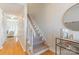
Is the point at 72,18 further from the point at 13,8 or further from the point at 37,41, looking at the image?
the point at 13,8

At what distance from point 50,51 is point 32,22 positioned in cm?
46

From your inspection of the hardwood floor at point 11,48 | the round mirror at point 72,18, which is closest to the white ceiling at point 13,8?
the hardwood floor at point 11,48

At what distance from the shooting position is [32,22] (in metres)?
1.48

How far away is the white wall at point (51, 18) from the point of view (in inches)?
57.2

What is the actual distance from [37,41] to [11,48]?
0.35 m

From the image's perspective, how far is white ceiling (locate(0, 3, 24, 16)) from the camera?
142cm

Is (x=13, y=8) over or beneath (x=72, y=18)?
over

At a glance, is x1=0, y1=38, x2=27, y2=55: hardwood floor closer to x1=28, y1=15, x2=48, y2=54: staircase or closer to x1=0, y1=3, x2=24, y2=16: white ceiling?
x1=28, y1=15, x2=48, y2=54: staircase

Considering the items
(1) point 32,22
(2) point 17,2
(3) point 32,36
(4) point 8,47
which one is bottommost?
(4) point 8,47

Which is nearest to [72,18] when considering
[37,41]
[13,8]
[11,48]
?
[37,41]

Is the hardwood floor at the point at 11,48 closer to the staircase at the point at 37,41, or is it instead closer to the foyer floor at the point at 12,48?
the foyer floor at the point at 12,48

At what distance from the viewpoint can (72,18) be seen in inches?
56.6
